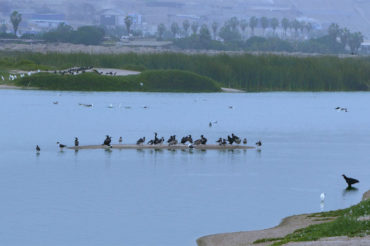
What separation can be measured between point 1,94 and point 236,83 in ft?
108

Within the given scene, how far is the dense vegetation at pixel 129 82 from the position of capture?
12325 cm

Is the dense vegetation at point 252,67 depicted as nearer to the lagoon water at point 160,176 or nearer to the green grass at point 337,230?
the lagoon water at point 160,176

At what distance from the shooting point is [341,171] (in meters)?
51.1

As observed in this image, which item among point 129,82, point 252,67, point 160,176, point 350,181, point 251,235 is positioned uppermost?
point 252,67

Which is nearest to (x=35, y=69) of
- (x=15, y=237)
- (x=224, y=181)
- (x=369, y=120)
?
(x=369, y=120)

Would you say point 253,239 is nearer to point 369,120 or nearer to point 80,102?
point 369,120

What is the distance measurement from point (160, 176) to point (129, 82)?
257 feet

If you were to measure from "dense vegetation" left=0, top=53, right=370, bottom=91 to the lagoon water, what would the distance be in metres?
38.9

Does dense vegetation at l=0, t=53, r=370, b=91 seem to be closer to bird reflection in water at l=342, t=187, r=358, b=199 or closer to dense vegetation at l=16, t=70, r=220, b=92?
dense vegetation at l=16, t=70, r=220, b=92

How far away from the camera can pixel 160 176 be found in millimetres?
47375

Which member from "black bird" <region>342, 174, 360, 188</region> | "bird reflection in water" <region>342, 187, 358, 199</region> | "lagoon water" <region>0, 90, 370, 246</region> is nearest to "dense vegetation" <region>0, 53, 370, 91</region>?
"lagoon water" <region>0, 90, 370, 246</region>

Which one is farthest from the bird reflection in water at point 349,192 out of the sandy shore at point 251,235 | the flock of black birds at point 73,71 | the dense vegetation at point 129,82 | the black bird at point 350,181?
the flock of black birds at point 73,71

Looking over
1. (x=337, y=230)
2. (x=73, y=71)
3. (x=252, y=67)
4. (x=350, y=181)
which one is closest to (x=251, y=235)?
(x=337, y=230)

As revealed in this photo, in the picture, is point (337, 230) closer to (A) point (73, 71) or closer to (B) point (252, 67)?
(A) point (73, 71)
